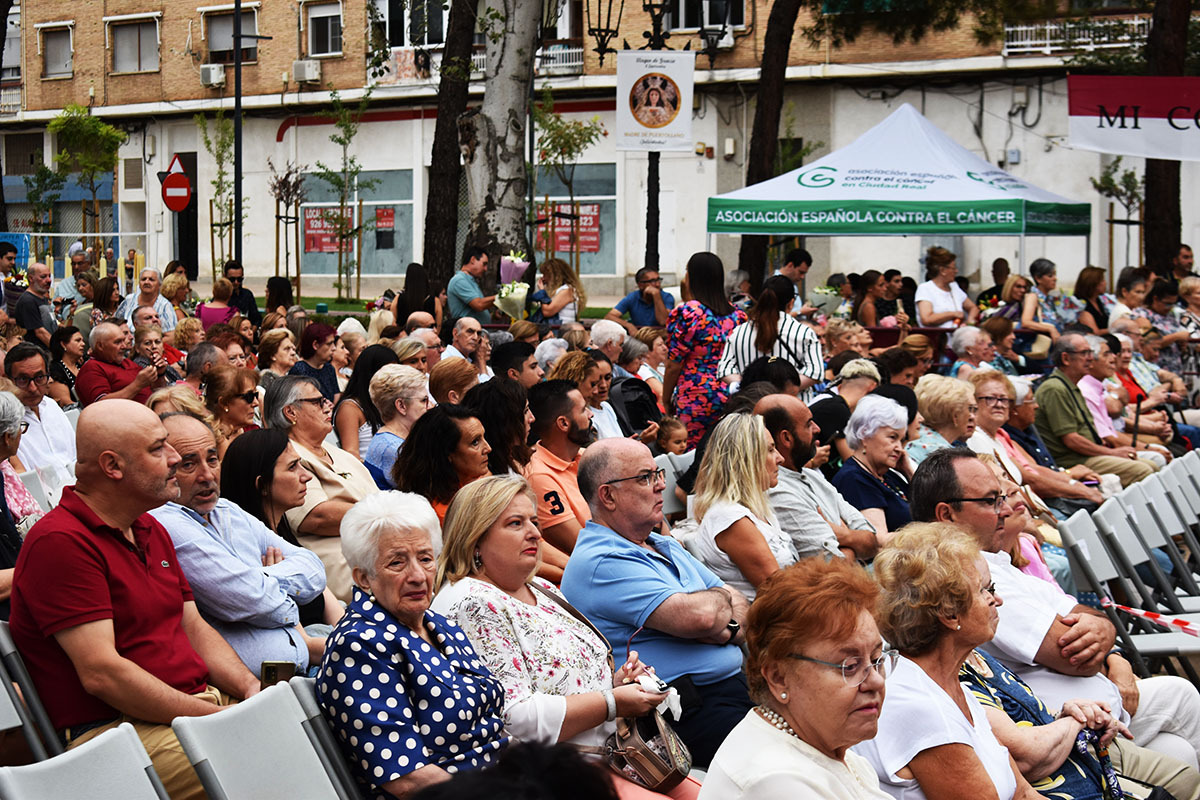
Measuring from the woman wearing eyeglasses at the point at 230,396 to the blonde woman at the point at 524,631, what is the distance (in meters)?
2.45

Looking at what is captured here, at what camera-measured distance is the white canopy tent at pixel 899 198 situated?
535 inches

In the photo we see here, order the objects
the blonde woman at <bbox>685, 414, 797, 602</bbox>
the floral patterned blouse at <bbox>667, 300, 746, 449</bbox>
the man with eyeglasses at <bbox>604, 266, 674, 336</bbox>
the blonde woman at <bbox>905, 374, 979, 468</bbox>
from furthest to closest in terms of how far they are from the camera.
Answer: the man with eyeglasses at <bbox>604, 266, 674, 336</bbox>
the floral patterned blouse at <bbox>667, 300, 746, 449</bbox>
the blonde woman at <bbox>905, 374, 979, 468</bbox>
the blonde woman at <bbox>685, 414, 797, 602</bbox>

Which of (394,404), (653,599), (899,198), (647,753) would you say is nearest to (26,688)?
(647,753)

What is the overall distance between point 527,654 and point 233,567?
3.18ft

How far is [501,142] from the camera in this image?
43.9 feet

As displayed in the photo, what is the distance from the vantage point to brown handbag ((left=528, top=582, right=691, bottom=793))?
155 inches

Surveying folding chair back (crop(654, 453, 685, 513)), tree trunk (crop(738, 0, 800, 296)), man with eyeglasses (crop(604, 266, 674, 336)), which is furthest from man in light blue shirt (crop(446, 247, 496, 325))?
tree trunk (crop(738, 0, 800, 296))

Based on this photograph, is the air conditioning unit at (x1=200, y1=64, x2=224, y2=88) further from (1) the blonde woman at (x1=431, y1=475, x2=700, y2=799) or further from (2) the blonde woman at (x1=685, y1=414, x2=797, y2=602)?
(1) the blonde woman at (x1=431, y1=475, x2=700, y2=799)

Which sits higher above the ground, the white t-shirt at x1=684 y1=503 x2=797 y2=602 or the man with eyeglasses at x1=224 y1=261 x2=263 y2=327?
the man with eyeglasses at x1=224 y1=261 x2=263 y2=327

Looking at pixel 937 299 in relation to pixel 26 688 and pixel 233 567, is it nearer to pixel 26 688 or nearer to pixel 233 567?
pixel 233 567

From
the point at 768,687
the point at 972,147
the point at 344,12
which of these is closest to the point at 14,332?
the point at 768,687

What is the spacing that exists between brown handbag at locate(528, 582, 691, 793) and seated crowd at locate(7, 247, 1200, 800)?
42mm

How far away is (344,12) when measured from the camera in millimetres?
34906

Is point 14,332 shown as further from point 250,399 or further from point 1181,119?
point 1181,119
